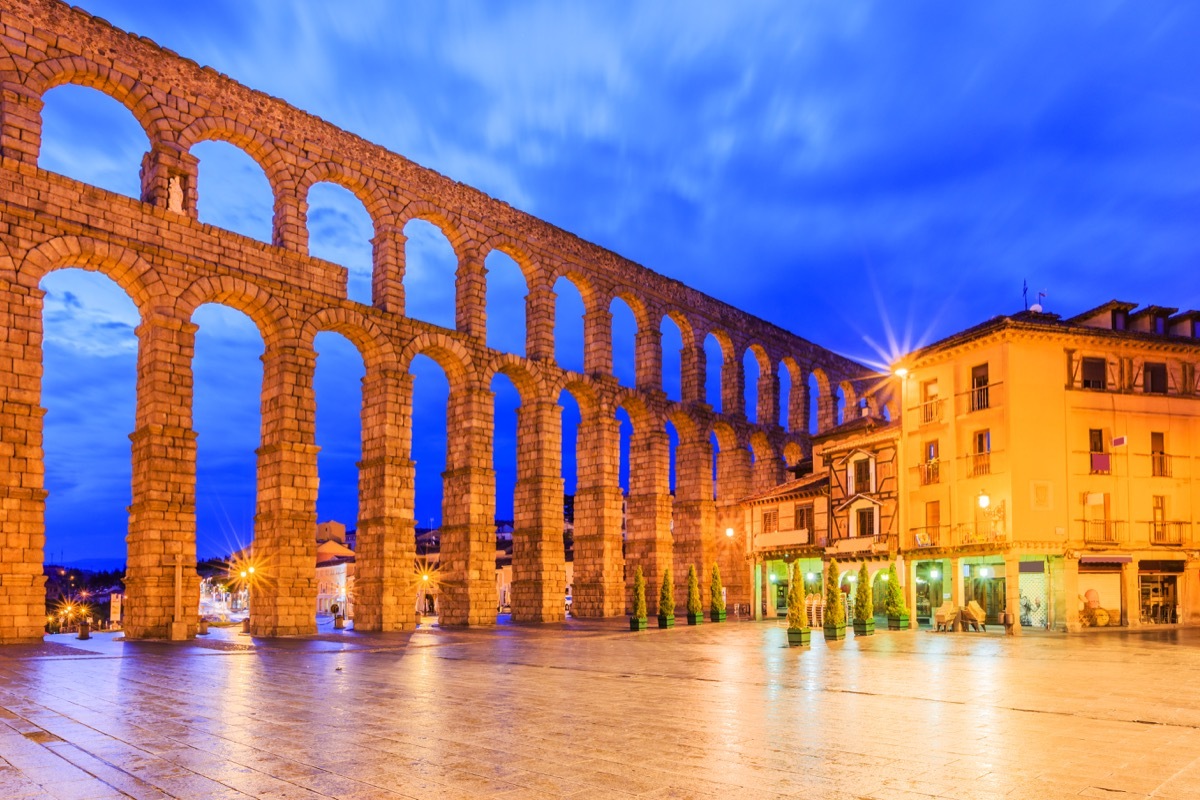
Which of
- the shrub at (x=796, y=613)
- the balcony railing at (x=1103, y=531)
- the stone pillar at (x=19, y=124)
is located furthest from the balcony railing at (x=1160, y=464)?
the stone pillar at (x=19, y=124)

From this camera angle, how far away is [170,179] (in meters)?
35.8

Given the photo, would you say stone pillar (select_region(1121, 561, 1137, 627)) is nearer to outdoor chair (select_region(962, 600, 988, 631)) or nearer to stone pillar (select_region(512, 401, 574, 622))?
outdoor chair (select_region(962, 600, 988, 631))

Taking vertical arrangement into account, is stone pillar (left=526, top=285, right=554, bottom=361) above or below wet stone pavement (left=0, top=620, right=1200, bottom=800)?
above

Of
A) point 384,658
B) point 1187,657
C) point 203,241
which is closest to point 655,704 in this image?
point 384,658

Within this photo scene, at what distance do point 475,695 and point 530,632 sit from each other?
2320 centimetres

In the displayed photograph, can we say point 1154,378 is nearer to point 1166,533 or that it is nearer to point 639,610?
point 1166,533

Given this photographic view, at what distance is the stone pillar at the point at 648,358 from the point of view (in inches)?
2282

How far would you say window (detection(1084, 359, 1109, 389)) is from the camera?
131 ft

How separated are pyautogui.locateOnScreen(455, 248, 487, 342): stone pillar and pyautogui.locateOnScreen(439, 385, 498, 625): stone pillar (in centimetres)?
305

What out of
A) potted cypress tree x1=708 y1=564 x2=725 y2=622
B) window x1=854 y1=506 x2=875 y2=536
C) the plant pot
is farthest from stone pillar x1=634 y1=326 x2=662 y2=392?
the plant pot

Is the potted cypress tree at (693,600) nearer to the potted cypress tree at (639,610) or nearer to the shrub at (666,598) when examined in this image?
the shrub at (666,598)

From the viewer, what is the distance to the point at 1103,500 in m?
38.5

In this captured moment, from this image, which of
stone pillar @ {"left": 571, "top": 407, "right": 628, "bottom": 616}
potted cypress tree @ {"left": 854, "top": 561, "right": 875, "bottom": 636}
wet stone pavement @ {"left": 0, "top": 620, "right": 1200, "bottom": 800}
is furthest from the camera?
stone pillar @ {"left": 571, "top": 407, "right": 628, "bottom": 616}

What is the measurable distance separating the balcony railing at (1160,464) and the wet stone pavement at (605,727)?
63.7ft
